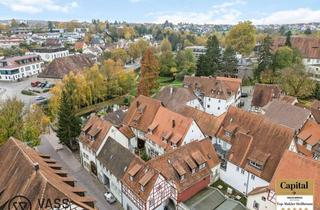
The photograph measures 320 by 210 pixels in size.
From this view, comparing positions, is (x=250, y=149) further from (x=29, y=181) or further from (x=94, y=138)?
(x=29, y=181)

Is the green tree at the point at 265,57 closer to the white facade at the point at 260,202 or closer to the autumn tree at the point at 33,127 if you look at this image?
the white facade at the point at 260,202

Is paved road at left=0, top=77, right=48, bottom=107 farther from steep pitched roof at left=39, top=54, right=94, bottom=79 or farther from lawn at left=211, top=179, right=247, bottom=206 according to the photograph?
lawn at left=211, top=179, right=247, bottom=206

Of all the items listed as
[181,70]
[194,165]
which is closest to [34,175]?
[194,165]

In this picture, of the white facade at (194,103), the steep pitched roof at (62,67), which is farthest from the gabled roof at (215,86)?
the steep pitched roof at (62,67)

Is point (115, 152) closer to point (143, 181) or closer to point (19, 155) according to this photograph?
point (143, 181)

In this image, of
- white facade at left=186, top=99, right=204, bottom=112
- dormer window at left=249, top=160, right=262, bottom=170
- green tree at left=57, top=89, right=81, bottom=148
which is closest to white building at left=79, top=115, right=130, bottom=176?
green tree at left=57, top=89, right=81, bottom=148

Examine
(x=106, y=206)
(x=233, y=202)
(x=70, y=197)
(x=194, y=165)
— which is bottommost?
(x=106, y=206)

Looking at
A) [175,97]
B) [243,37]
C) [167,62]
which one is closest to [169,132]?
[175,97]

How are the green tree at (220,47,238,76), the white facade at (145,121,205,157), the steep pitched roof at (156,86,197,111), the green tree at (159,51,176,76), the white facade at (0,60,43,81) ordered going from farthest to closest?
the green tree at (159,51,176,76)
the white facade at (0,60,43,81)
the green tree at (220,47,238,76)
the steep pitched roof at (156,86,197,111)
the white facade at (145,121,205,157)

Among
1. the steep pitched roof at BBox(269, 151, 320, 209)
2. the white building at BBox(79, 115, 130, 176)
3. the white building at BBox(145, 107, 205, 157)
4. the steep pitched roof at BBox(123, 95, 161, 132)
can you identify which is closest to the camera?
the steep pitched roof at BBox(269, 151, 320, 209)
